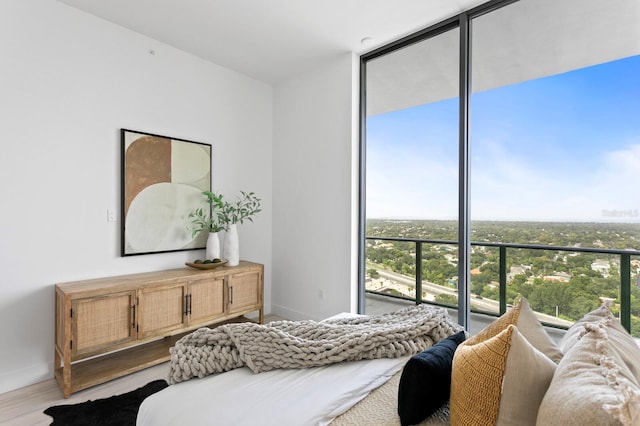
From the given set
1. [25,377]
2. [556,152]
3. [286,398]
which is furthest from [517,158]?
[25,377]

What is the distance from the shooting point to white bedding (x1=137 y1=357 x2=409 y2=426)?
3.46 feet

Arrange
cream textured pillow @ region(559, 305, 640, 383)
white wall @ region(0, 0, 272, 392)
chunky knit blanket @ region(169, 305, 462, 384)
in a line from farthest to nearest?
white wall @ region(0, 0, 272, 392) < chunky knit blanket @ region(169, 305, 462, 384) < cream textured pillow @ region(559, 305, 640, 383)

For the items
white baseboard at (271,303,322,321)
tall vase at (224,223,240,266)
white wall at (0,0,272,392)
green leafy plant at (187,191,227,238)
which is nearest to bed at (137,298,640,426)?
white wall at (0,0,272,392)

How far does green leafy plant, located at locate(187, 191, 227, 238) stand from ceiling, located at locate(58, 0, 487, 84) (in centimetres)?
150

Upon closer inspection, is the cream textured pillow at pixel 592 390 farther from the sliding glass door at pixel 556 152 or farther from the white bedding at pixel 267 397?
the sliding glass door at pixel 556 152

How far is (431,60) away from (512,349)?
2.85 metres

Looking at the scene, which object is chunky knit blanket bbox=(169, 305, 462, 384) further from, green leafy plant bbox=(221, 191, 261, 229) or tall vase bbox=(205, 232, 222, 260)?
green leafy plant bbox=(221, 191, 261, 229)

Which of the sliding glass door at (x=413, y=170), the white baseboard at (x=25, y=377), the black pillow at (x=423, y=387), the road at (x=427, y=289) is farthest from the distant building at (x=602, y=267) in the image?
the white baseboard at (x=25, y=377)

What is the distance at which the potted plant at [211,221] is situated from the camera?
129 inches

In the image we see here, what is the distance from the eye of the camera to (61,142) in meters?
2.50

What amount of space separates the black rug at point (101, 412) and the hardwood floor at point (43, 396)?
68mm

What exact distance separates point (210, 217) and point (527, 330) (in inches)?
119

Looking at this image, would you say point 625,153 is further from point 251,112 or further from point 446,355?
point 251,112

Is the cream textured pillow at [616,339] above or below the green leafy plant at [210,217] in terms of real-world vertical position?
below
